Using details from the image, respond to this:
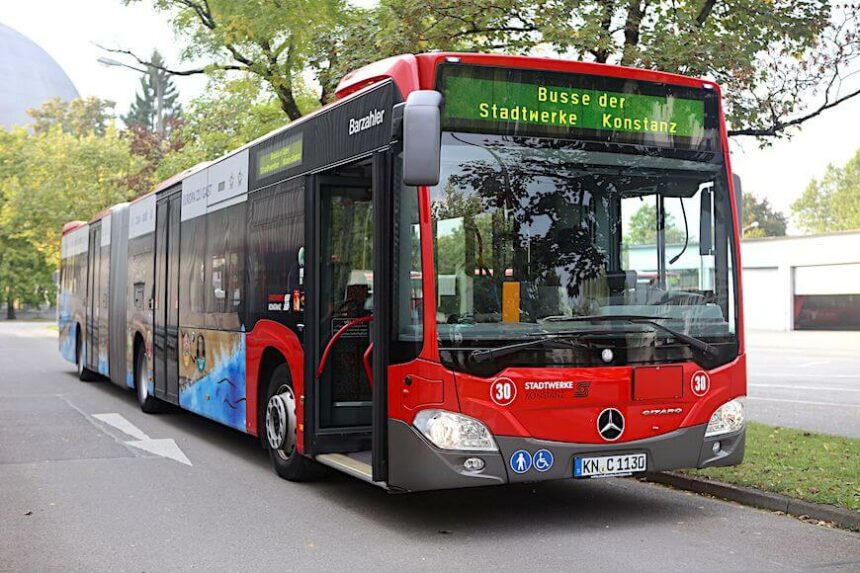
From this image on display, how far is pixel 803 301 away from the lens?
5047 cm

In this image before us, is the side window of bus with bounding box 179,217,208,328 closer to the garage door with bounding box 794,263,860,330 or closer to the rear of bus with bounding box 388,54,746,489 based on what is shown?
the rear of bus with bounding box 388,54,746,489

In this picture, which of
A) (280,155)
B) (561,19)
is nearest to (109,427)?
(280,155)

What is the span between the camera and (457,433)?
22.0 feet

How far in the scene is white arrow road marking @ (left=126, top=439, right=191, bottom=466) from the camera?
1065 centimetres

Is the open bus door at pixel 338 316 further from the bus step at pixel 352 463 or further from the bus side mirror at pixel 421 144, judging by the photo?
the bus side mirror at pixel 421 144

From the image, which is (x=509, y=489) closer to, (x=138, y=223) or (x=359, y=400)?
(x=359, y=400)

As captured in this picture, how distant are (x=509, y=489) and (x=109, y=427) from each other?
632 centimetres

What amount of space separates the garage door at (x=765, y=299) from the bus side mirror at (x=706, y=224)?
45624 mm

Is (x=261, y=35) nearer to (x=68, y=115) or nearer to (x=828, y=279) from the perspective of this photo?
(x=828, y=279)

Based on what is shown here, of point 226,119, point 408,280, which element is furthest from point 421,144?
point 226,119

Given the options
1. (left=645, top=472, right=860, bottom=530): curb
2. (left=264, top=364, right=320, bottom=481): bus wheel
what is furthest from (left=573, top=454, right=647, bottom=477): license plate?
(left=264, top=364, right=320, bottom=481): bus wheel

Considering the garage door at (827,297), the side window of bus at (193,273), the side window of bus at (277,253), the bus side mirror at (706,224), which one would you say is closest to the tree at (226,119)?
the side window of bus at (193,273)

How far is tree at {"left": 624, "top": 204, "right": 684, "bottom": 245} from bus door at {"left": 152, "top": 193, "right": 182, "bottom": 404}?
278 inches

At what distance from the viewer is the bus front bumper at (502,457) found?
22.0ft
